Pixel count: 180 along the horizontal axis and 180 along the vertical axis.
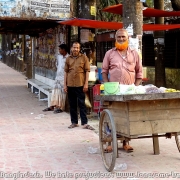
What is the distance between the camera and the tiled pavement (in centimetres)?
568

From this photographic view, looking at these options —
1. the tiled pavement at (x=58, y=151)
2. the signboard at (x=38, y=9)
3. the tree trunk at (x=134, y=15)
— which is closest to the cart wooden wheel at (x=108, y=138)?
the tiled pavement at (x=58, y=151)

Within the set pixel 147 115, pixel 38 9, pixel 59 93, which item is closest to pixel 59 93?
pixel 59 93

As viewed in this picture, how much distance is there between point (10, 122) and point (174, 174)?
5186 mm

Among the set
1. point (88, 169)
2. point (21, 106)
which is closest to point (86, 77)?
point (88, 169)

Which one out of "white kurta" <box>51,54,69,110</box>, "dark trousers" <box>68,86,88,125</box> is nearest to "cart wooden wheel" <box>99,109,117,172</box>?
"dark trousers" <box>68,86,88,125</box>

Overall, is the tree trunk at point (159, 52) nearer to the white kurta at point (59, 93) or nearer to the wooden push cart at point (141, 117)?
the white kurta at point (59, 93)

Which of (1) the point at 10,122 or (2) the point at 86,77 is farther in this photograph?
(1) the point at 10,122

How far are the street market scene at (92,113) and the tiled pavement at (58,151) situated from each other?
0.01 meters

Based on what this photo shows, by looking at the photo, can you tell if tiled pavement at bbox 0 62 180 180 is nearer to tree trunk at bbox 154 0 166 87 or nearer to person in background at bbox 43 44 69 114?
person in background at bbox 43 44 69 114

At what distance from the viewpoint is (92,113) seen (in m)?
10.2

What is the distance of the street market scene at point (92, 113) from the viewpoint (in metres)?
5.27

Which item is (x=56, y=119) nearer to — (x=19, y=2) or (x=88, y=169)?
(x=19, y=2)

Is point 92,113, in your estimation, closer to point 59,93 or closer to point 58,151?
point 59,93

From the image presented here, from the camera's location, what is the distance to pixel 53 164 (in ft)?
19.4
